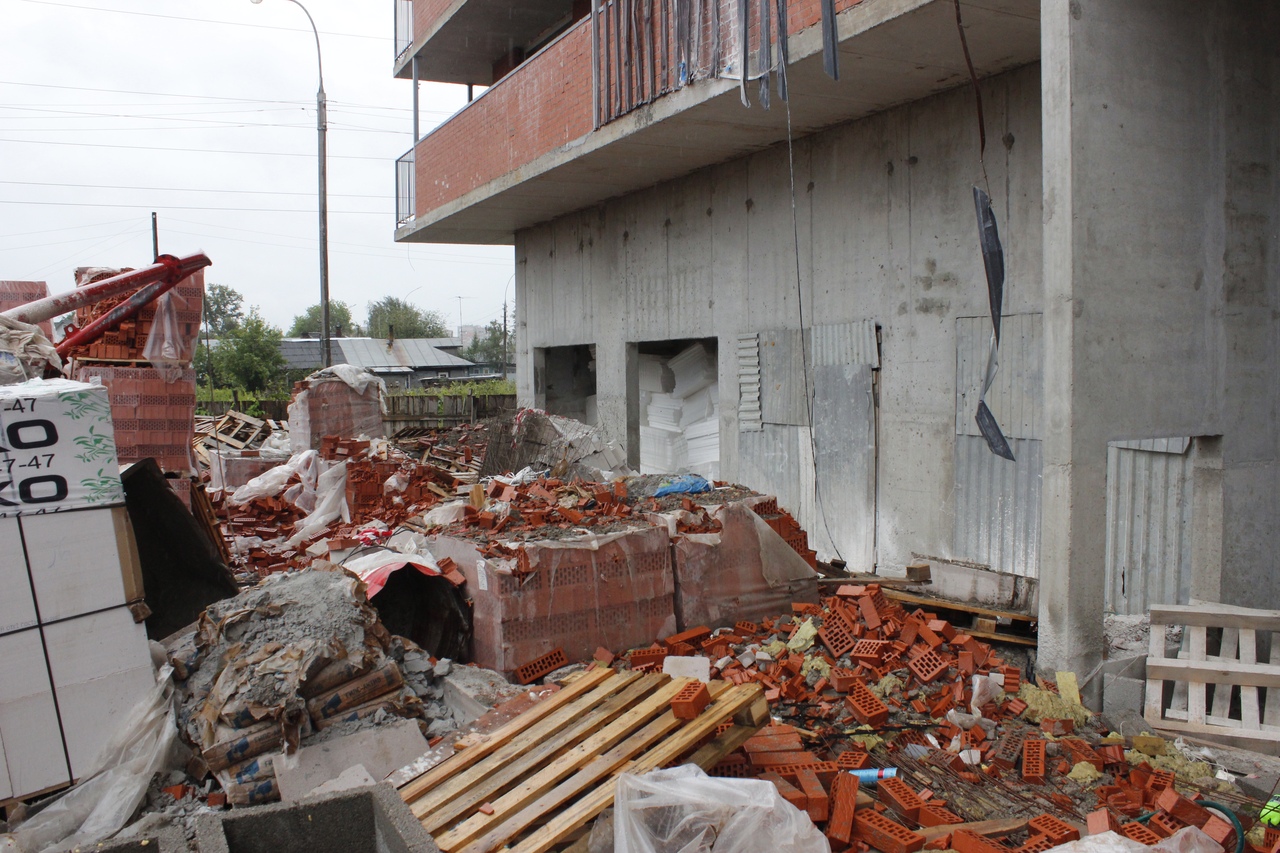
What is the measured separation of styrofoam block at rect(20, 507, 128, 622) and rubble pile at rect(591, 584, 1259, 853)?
271 cm

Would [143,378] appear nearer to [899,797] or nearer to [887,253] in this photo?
[887,253]

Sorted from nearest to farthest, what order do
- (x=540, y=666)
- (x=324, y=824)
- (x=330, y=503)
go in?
(x=324, y=824)
(x=540, y=666)
(x=330, y=503)

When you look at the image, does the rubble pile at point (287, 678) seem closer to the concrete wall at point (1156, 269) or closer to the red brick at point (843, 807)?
the red brick at point (843, 807)

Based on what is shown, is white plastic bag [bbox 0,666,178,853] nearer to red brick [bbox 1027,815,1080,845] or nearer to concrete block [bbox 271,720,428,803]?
concrete block [bbox 271,720,428,803]

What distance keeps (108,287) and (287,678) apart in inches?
206

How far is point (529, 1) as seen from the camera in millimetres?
12984

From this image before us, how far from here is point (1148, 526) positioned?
5961mm

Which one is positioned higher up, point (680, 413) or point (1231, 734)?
point (680, 413)

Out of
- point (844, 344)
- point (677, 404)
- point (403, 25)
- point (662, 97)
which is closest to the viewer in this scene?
point (662, 97)

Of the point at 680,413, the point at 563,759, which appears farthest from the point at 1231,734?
the point at 680,413

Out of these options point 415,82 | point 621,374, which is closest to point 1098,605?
point 621,374

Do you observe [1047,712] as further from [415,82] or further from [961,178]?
[415,82]

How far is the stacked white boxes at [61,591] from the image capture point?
12.8ft

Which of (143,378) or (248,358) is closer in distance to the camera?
(143,378)
